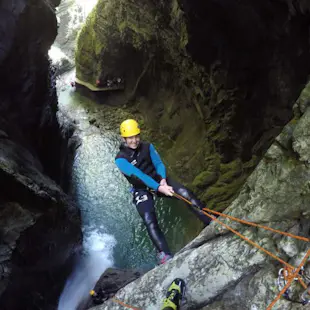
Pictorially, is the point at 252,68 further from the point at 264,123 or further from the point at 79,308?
the point at 79,308

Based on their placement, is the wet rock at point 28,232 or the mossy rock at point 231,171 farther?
the mossy rock at point 231,171

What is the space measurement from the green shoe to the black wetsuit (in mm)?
1410

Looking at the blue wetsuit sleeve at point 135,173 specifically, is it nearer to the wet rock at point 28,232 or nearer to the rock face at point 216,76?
the wet rock at point 28,232

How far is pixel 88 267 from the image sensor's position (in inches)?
408

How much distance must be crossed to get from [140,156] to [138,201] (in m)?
0.81

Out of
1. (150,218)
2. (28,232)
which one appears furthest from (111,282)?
(150,218)

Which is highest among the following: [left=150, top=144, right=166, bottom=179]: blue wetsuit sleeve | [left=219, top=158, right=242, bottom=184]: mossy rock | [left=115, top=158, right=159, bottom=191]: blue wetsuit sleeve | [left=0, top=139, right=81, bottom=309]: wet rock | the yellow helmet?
the yellow helmet

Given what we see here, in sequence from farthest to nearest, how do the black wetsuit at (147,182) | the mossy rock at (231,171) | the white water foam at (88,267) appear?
the mossy rock at (231,171)
the white water foam at (88,267)
the black wetsuit at (147,182)

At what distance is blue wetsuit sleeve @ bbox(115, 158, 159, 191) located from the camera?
5.75 meters

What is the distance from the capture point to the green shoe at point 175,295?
13.2 feet

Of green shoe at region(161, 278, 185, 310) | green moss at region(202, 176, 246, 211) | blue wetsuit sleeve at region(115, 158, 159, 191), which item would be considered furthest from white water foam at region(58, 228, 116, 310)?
green shoe at region(161, 278, 185, 310)

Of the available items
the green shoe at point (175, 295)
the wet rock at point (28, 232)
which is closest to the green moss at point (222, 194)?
the wet rock at point (28, 232)

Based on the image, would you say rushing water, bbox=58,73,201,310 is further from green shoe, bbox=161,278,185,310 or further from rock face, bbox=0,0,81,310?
green shoe, bbox=161,278,185,310

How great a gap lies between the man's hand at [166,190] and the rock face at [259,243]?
1144 millimetres
